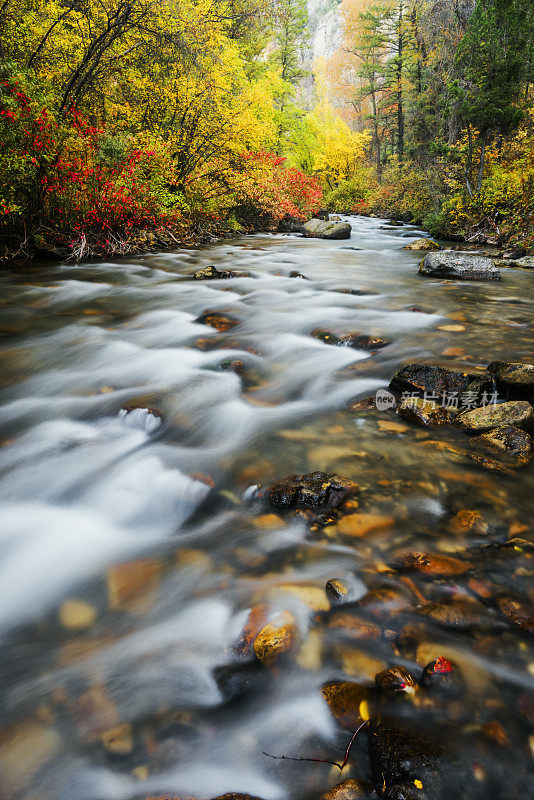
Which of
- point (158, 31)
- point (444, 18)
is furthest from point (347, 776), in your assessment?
point (444, 18)

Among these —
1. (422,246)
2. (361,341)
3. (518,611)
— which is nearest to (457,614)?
(518,611)

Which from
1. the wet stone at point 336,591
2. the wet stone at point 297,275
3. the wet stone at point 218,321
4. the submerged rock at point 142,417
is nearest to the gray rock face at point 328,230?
the wet stone at point 297,275

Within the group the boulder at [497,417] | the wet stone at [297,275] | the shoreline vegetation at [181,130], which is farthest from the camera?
the wet stone at [297,275]

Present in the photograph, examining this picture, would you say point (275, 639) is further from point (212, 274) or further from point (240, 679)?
point (212, 274)

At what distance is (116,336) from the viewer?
4844 millimetres

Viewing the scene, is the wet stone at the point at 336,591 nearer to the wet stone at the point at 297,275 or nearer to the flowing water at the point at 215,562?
the flowing water at the point at 215,562

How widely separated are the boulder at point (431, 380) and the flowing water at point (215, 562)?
289 millimetres

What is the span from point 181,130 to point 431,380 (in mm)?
11180

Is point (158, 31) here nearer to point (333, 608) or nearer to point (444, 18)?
point (333, 608)

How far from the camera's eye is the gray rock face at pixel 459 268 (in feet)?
24.5

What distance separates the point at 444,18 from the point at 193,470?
1063 inches

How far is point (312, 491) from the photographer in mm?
2119

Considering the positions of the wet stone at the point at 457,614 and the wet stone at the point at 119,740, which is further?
the wet stone at the point at 457,614

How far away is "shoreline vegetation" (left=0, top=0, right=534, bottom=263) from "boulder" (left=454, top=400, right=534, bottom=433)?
23.2 ft
